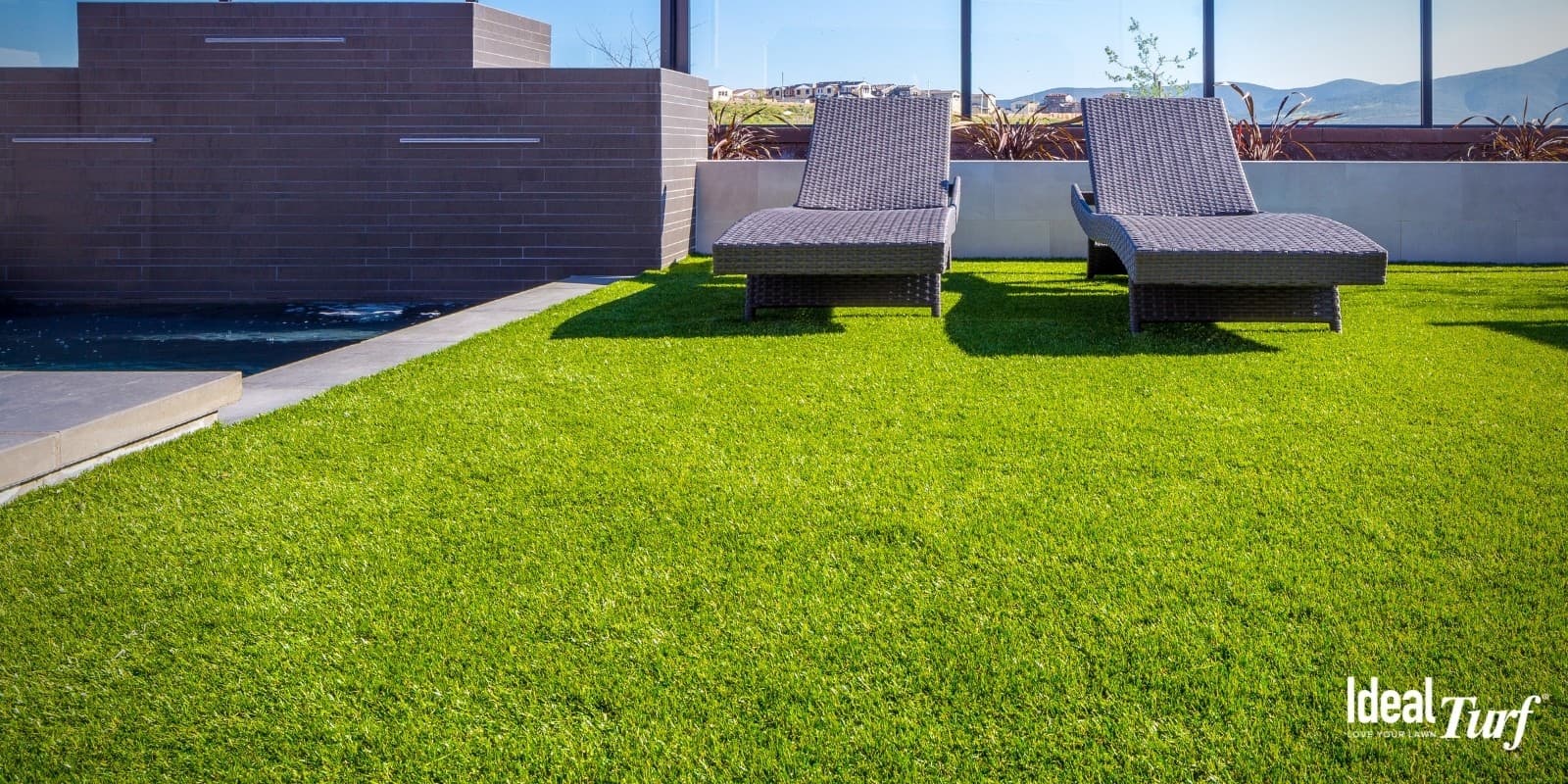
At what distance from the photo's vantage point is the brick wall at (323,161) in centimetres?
843

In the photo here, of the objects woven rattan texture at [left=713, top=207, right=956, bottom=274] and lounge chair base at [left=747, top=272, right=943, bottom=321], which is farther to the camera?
lounge chair base at [left=747, top=272, right=943, bottom=321]

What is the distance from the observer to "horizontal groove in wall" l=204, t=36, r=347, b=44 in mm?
8539

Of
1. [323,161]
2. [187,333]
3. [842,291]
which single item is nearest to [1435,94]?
[842,291]

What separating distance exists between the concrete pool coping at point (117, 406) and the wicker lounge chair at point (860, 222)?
165 cm

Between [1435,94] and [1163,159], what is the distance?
5089mm

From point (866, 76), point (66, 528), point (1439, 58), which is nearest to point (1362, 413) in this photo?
point (66, 528)

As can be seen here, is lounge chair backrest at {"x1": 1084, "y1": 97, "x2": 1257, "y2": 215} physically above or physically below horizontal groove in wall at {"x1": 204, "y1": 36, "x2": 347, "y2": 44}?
below

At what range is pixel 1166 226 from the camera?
5.91 metres

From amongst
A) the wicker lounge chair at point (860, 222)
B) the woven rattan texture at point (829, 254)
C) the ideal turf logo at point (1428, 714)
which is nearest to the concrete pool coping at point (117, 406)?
the woven rattan texture at point (829, 254)

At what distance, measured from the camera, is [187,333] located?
714 cm

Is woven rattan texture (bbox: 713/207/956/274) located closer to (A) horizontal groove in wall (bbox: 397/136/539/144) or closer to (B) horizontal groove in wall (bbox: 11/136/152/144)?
(A) horizontal groove in wall (bbox: 397/136/539/144)

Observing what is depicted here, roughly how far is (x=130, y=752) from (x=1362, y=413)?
11.0ft

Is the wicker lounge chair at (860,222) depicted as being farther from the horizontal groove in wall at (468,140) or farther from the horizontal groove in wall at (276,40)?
the horizontal groove in wall at (276,40)

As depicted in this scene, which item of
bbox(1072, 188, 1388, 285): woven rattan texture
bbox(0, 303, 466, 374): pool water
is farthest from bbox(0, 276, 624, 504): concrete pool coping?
bbox(1072, 188, 1388, 285): woven rattan texture
